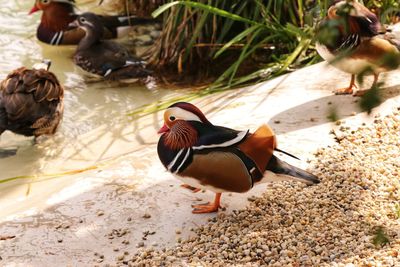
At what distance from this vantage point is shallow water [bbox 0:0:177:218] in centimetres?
490

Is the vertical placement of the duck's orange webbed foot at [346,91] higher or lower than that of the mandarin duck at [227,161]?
lower

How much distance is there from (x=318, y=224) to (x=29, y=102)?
2.75 metres

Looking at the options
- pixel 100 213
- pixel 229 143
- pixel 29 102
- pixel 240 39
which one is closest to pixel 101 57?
pixel 240 39

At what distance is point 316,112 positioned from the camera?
15.2 ft

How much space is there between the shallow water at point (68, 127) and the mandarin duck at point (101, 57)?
0.12 m

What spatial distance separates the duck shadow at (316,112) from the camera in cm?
446

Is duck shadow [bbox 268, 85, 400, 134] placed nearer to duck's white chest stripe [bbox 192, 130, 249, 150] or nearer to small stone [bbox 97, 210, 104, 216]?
duck's white chest stripe [bbox 192, 130, 249, 150]

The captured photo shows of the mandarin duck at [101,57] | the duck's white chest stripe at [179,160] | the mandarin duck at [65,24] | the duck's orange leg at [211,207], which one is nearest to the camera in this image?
the duck's white chest stripe at [179,160]

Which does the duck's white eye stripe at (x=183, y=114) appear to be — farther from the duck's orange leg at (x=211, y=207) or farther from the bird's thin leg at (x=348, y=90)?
the bird's thin leg at (x=348, y=90)

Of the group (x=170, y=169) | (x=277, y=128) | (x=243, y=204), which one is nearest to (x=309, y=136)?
(x=277, y=128)

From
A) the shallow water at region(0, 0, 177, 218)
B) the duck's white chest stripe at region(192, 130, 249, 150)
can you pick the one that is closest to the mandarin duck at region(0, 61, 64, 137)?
the shallow water at region(0, 0, 177, 218)

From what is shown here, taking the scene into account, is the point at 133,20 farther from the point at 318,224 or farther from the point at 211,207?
the point at 318,224

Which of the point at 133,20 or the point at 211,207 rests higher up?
the point at 211,207

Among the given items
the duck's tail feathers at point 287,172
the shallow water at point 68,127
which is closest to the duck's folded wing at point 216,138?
the duck's tail feathers at point 287,172
